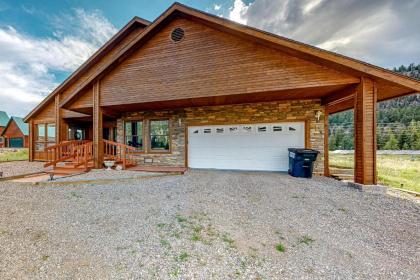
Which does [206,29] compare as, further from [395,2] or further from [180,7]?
[395,2]

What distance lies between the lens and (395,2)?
6.77 m

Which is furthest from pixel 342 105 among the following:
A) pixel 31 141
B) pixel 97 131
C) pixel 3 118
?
pixel 3 118

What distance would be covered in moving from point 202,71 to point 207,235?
208 inches

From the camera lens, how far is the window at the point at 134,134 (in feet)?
28.8

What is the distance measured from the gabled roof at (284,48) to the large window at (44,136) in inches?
301

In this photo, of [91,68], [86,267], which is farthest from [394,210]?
[91,68]

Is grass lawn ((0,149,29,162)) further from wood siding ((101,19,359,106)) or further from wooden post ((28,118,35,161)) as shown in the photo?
wood siding ((101,19,359,106))

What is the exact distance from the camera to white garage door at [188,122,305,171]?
6996 millimetres

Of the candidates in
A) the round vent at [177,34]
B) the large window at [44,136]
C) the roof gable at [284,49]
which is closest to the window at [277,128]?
the roof gable at [284,49]

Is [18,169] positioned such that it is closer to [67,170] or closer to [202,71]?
[67,170]

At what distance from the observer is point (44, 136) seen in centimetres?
1112

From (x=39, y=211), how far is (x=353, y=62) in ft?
27.5

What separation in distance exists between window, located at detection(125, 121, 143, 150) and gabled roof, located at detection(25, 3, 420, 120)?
2.89 meters

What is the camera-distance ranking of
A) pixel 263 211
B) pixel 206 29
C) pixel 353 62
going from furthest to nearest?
1. pixel 206 29
2. pixel 353 62
3. pixel 263 211
